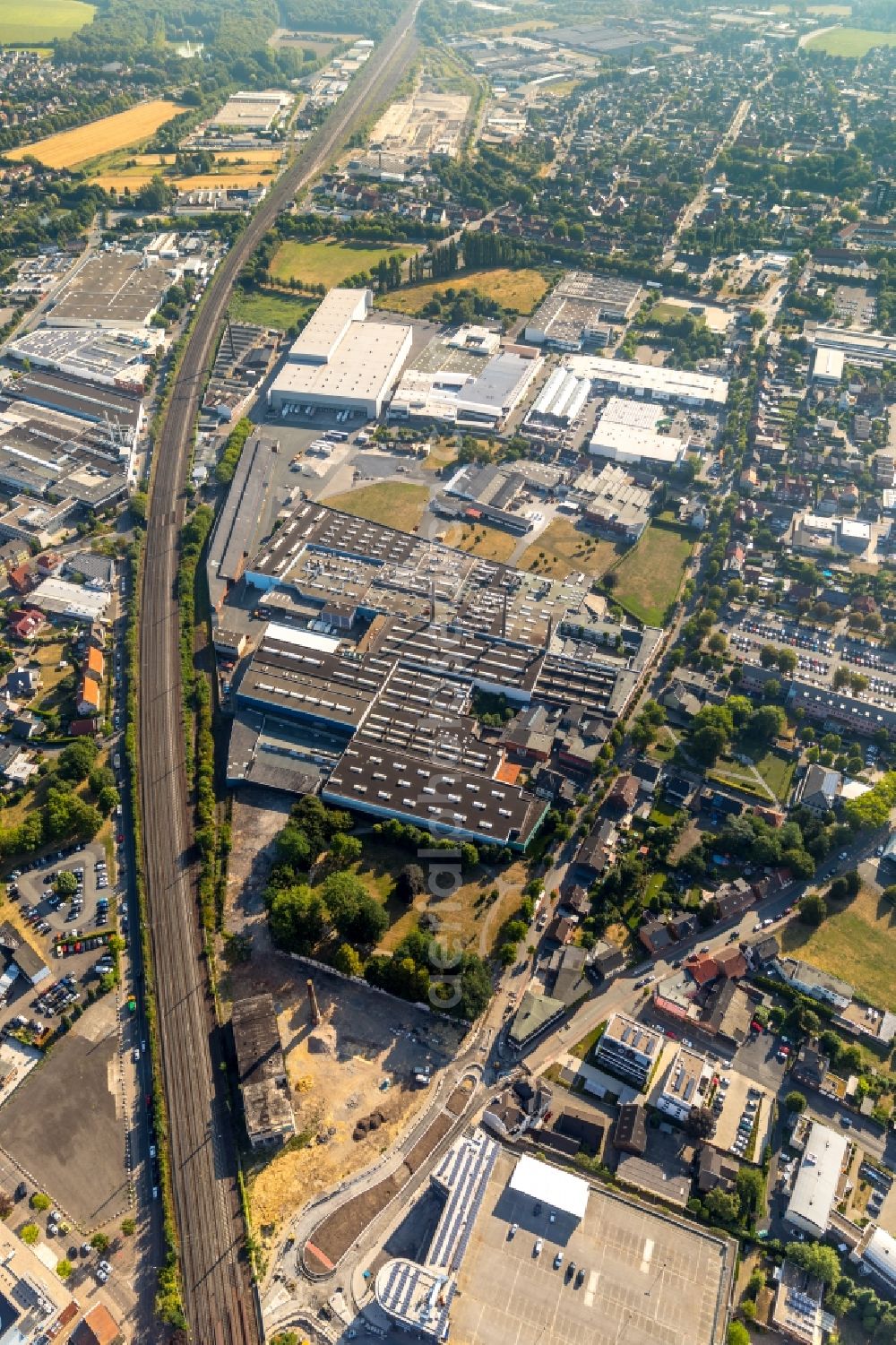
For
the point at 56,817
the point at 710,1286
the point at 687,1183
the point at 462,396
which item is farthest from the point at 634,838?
the point at 462,396

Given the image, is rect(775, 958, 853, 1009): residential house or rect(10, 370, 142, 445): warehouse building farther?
rect(10, 370, 142, 445): warehouse building

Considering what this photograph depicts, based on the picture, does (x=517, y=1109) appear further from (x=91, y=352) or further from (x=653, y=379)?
(x=91, y=352)

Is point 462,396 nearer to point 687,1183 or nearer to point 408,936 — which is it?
point 408,936

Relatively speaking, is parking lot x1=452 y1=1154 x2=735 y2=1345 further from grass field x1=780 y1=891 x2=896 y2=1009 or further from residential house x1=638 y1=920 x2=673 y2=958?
grass field x1=780 y1=891 x2=896 y2=1009

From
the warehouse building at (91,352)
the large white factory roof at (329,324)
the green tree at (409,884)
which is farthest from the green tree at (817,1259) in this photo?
the warehouse building at (91,352)

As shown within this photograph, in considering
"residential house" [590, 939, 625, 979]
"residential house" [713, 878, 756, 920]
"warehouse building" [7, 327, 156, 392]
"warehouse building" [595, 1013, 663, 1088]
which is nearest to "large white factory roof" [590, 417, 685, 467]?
"residential house" [713, 878, 756, 920]
